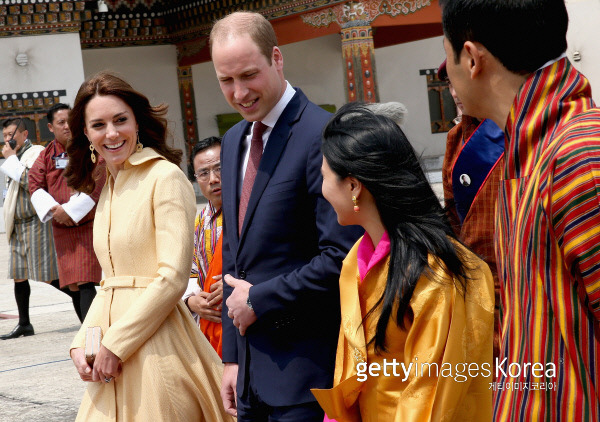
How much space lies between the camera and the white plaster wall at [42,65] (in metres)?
13.4

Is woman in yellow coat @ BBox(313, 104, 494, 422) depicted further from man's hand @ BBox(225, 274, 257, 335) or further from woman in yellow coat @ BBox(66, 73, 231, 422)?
woman in yellow coat @ BBox(66, 73, 231, 422)

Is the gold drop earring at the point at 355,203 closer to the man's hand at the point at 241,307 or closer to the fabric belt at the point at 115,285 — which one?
the man's hand at the point at 241,307

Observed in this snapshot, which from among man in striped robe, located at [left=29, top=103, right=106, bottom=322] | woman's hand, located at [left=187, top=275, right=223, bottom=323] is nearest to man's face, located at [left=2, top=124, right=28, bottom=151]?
man in striped robe, located at [left=29, top=103, right=106, bottom=322]

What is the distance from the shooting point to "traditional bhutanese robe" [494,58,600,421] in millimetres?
1125

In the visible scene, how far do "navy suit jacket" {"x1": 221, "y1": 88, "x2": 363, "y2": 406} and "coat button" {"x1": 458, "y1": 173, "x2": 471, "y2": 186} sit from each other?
0.27m

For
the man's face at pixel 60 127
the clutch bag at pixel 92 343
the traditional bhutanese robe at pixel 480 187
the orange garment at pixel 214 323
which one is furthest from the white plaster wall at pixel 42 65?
the traditional bhutanese robe at pixel 480 187

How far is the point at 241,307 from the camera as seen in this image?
2.15 meters

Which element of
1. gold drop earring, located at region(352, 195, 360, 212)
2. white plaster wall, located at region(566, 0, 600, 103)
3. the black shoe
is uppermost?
white plaster wall, located at region(566, 0, 600, 103)

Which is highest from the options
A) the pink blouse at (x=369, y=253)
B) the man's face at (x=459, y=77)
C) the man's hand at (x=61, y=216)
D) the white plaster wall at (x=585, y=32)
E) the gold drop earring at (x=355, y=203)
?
the white plaster wall at (x=585, y=32)

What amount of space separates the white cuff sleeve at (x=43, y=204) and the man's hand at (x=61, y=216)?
38mm

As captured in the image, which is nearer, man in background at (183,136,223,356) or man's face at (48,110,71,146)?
man in background at (183,136,223,356)

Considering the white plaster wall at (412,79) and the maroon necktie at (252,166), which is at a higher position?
the white plaster wall at (412,79)

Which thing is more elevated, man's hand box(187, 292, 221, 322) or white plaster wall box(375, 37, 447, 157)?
white plaster wall box(375, 37, 447, 157)

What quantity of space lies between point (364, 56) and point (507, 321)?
41.2ft
